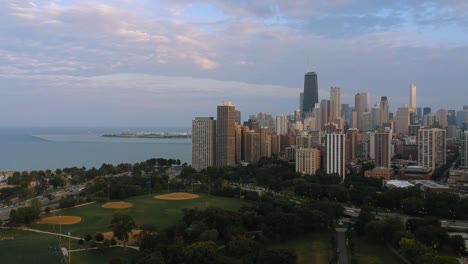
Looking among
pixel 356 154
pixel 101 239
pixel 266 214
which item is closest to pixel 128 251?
pixel 101 239

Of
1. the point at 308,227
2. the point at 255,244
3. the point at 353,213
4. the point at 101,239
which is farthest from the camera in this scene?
the point at 353,213

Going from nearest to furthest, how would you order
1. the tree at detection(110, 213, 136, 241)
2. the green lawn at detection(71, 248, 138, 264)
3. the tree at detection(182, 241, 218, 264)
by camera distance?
1. the tree at detection(182, 241, 218, 264)
2. the green lawn at detection(71, 248, 138, 264)
3. the tree at detection(110, 213, 136, 241)

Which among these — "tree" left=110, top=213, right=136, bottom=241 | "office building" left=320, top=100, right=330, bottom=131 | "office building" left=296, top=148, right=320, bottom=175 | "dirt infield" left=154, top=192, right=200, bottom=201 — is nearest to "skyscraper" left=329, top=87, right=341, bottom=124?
"office building" left=320, top=100, right=330, bottom=131

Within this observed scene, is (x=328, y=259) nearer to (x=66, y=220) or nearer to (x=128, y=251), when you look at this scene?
(x=128, y=251)

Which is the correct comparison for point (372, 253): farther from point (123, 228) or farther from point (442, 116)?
point (442, 116)

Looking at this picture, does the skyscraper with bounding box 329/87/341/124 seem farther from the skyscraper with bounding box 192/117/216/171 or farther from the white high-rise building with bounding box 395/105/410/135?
the skyscraper with bounding box 192/117/216/171

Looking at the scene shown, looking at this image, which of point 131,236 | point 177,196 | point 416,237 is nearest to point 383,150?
point 177,196
